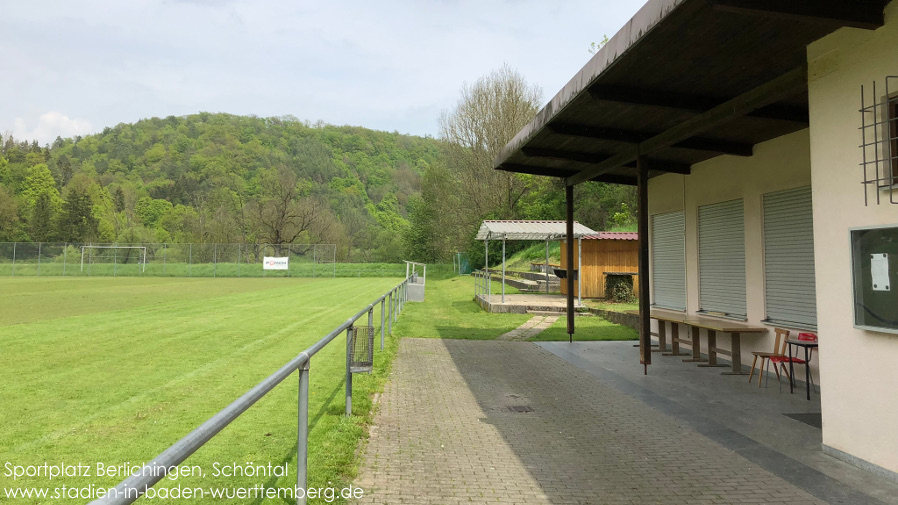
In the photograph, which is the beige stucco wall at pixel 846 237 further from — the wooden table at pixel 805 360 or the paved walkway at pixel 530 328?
the paved walkway at pixel 530 328

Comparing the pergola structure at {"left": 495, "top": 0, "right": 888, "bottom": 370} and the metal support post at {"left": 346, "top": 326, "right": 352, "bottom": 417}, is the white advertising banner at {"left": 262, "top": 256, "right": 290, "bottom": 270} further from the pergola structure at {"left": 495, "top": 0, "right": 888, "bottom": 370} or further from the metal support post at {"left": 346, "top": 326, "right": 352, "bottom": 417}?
the metal support post at {"left": 346, "top": 326, "right": 352, "bottom": 417}

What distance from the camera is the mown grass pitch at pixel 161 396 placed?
435 centimetres

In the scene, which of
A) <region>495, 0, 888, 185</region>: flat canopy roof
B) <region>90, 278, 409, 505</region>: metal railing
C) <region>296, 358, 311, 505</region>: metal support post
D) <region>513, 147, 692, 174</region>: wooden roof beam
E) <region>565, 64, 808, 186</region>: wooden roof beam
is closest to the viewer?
<region>90, 278, 409, 505</region>: metal railing

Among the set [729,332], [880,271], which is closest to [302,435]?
[880,271]

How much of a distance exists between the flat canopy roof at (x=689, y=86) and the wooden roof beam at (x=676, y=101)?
0.04 feet

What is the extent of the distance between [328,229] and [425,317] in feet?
178

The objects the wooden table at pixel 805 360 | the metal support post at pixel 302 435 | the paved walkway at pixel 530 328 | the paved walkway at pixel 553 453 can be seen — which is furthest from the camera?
the paved walkway at pixel 530 328

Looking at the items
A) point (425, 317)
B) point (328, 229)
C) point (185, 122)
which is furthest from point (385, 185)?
point (425, 317)

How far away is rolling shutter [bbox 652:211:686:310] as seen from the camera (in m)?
10.2

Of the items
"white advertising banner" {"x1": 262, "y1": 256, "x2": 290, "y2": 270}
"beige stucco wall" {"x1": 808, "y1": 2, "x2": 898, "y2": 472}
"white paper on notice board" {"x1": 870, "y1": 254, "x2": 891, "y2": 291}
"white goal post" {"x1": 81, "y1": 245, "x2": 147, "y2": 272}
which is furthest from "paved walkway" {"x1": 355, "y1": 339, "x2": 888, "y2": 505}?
"white goal post" {"x1": 81, "y1": 245, "x2": 147, "y2": 272}

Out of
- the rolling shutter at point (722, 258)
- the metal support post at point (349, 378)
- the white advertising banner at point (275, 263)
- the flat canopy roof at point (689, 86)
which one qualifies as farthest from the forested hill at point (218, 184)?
the metal support post at point (349, 378)

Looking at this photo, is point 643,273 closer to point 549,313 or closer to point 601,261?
point 549,313

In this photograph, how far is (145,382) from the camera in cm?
706

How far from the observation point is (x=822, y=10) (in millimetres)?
4023
